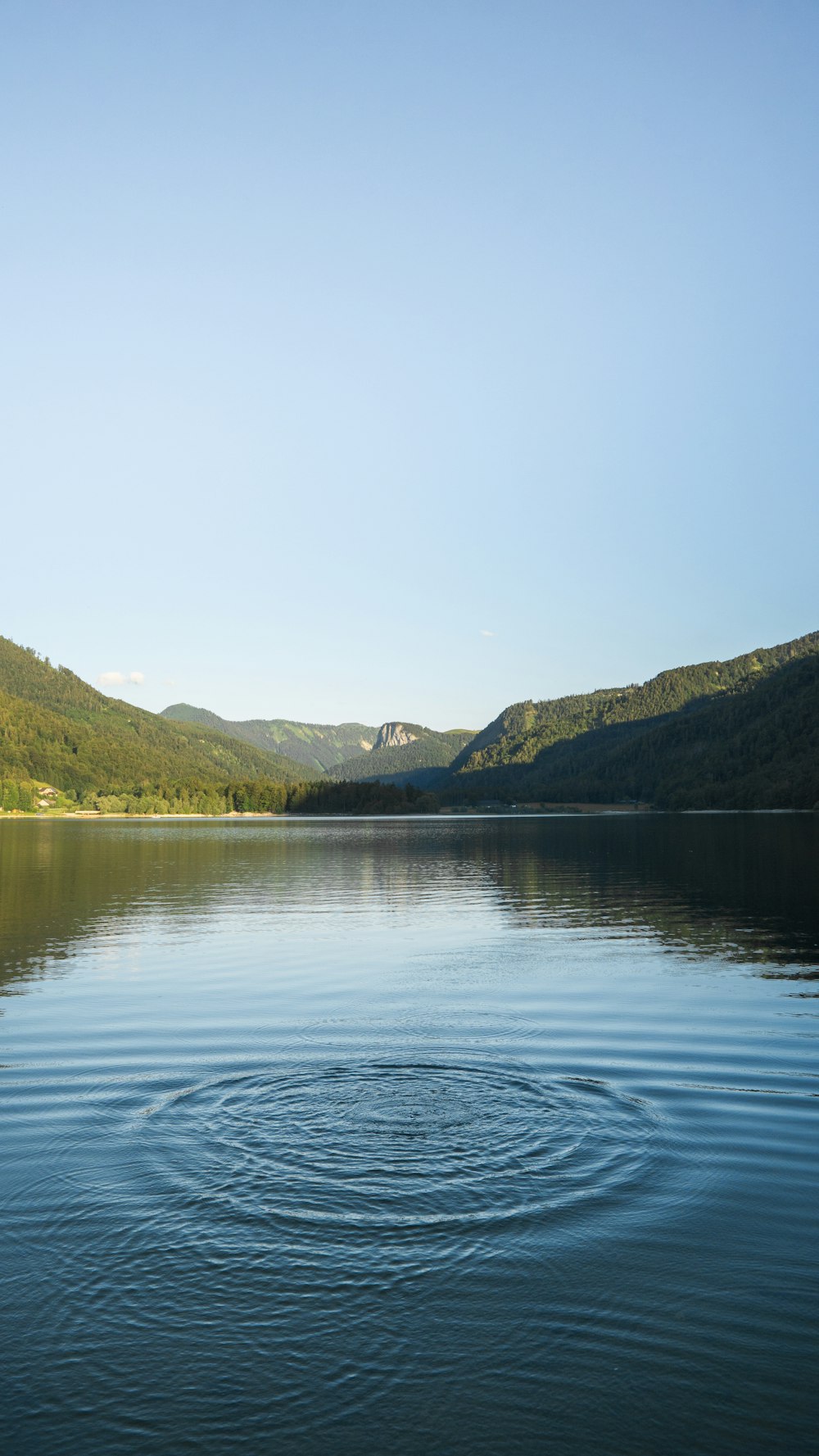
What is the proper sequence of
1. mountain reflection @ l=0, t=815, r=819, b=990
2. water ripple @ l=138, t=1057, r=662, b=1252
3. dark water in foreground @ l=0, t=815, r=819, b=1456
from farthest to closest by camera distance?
1. mountain reflection @ l=0, t=815, r=819, b=990
2. water ripple @ l=138, t=1057, r=662, b=1252
3. dark water in foreground @ l=0, t=815, r=819, b=1456

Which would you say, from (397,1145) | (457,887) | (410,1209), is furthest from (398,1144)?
(457,887)

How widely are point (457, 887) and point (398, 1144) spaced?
159 feet

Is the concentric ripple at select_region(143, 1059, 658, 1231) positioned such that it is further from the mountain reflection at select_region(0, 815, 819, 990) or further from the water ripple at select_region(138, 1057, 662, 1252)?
the mountain reflection at select_region(0, 815, 819, 990)

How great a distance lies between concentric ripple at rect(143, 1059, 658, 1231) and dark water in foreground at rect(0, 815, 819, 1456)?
57 millimetres

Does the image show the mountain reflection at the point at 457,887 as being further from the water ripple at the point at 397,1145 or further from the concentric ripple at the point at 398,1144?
the water ripple at the point at 397,1145

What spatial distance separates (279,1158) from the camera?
14.2 m

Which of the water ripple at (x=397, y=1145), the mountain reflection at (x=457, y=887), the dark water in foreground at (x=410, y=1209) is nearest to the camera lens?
the dark water in foreground at (x=410, y=1209)

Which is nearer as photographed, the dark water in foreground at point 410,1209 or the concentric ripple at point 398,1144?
the dark water in foreground at point 410,1209

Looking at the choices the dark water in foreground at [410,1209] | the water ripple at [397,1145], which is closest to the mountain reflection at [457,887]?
the dark water in foreground at [410,1209]

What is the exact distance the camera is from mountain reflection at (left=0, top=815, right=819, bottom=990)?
38938mm

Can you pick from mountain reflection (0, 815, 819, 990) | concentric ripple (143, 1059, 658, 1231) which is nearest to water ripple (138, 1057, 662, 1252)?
concentric ripple (143, 1059, 658, 1231)

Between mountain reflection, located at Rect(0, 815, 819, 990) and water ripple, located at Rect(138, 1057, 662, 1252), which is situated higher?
mountain reflection, located at Rect(0, 815, 819, 990)

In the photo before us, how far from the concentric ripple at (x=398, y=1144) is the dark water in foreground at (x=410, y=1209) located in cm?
6

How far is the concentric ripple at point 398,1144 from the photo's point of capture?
12.6 metres
